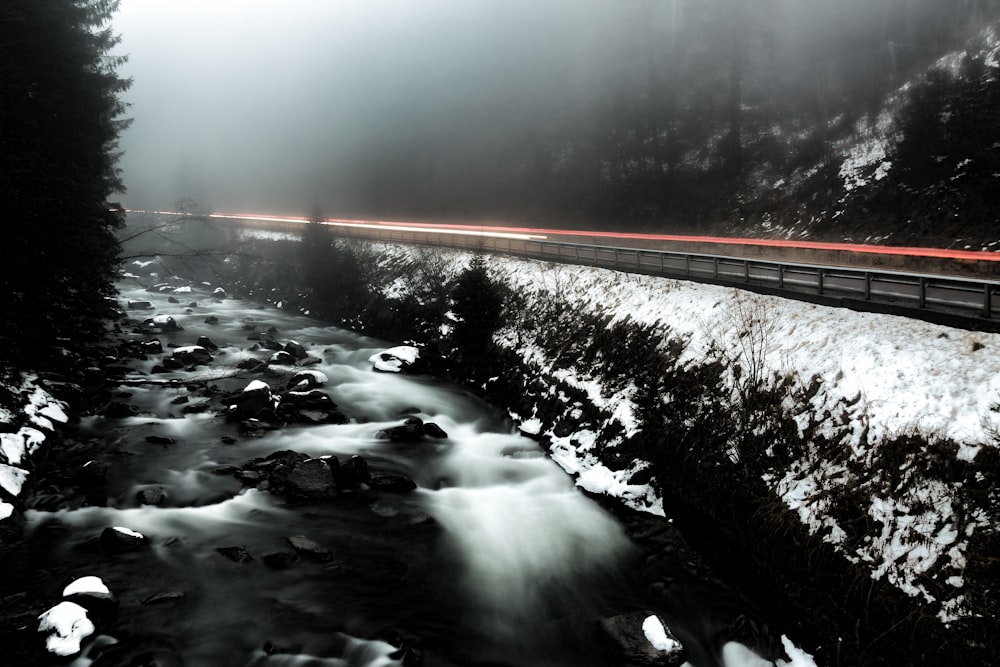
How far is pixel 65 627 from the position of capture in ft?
26.3

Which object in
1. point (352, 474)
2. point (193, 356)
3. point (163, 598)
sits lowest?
point (163, 598)

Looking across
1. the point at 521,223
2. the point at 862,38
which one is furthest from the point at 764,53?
the point at 521,223

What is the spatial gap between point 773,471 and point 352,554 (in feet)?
30.7

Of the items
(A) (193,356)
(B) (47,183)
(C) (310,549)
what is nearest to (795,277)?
(C) (310,549)

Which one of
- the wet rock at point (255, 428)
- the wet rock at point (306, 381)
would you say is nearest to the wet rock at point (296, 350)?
the wet rock at point (306, 381)

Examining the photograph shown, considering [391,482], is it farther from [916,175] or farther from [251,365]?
[916,175]

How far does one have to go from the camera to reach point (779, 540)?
10500mm

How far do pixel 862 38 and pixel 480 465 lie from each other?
48.4 meters

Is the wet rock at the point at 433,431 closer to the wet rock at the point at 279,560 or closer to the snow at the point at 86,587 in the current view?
the wet rock at the point at 279,560

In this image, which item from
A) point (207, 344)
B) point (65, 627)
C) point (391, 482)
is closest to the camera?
point (65, 627)

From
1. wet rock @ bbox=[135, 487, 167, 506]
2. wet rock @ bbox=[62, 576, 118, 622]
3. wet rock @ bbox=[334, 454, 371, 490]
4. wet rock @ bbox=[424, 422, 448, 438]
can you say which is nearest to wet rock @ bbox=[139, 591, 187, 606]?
wet rock @ bbox=[62, 576, 118, 622]

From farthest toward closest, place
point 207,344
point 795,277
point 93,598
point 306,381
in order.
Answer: point 207,344 → point 306,381 → point 795,277 → point 93,598

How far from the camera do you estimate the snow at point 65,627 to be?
7.82m

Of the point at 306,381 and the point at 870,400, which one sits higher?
the point at 870,400
